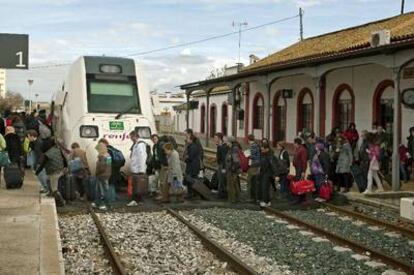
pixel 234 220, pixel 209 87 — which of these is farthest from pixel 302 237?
pixel 209 87

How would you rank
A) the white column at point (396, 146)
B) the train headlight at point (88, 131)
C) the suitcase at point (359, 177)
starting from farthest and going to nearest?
1. the white column at point (396, 146)
2. the suitcase at point (359, 177)
3. the train headlight at point (88, 131)

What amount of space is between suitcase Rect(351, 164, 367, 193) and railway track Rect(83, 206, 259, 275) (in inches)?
209

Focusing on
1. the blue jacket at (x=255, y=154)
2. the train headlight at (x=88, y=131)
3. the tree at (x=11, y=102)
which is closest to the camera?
the blue jacket at (x=255, y=154)

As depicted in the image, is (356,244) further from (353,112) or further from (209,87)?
(209,87)

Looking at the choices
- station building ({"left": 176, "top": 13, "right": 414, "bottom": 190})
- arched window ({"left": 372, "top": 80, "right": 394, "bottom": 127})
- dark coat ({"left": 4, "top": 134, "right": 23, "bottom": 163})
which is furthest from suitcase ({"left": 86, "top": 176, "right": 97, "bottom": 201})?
arched window ({"left": 372, "top": 80, "right": 394, "bottom": 127})

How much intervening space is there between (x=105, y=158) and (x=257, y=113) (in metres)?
23.0

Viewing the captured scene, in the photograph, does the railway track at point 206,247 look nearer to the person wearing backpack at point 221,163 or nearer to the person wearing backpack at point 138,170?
the person wearing backpack at point 138,170

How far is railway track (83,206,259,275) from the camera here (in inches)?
320

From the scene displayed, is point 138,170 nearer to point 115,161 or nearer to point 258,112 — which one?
point 115,161

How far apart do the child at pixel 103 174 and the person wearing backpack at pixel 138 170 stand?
0.60 m

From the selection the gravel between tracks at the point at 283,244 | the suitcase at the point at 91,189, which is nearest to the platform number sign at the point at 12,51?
the suitcase at the point at 91,189

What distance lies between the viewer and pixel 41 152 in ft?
43.7

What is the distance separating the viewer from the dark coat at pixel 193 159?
14805mm

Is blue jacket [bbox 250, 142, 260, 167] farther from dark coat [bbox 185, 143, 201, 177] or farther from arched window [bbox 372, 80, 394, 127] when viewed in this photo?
arched window [bbox 372, 80, 394, 127]
